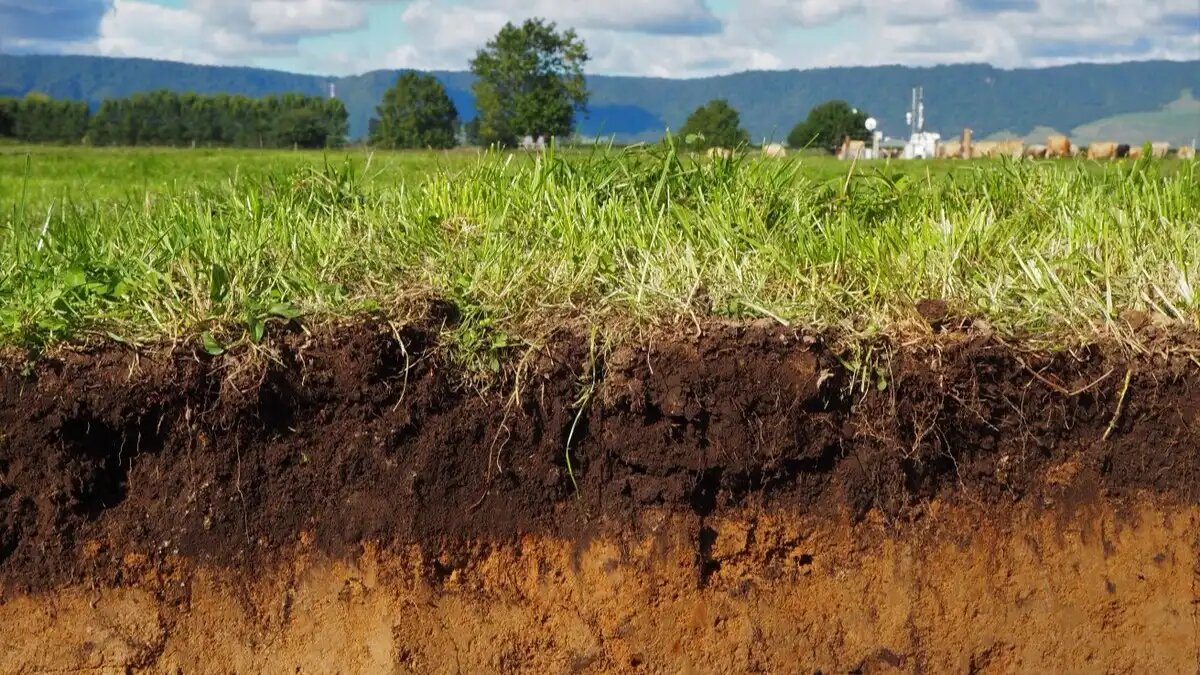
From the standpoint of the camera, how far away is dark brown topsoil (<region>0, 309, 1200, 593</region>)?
2695mm

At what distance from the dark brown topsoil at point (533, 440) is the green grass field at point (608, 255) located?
0.40 feet

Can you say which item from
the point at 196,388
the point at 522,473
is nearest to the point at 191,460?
the point at 196,388

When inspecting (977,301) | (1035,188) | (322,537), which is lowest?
(322,537)

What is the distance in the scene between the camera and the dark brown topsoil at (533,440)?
2695 millimetres

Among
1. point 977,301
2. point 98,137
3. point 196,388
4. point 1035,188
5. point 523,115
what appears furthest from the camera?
point 98,137

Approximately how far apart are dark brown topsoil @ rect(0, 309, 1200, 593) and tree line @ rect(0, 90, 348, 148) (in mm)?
58969

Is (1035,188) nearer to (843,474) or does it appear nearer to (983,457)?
(983,457)

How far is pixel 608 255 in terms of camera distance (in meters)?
3.07

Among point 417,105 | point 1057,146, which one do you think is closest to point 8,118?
point 417,105

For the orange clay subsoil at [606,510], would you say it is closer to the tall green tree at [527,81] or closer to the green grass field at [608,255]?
the green grass field at [608,255]

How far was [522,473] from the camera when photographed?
278 centimetres

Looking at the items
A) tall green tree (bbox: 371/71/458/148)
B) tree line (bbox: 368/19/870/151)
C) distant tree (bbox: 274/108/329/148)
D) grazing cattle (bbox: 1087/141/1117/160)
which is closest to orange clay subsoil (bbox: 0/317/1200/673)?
grazing cattle (bbox: 1087/141/1117/160)

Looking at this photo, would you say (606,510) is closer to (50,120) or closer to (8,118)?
(8,118)

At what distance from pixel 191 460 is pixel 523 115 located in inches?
2004
